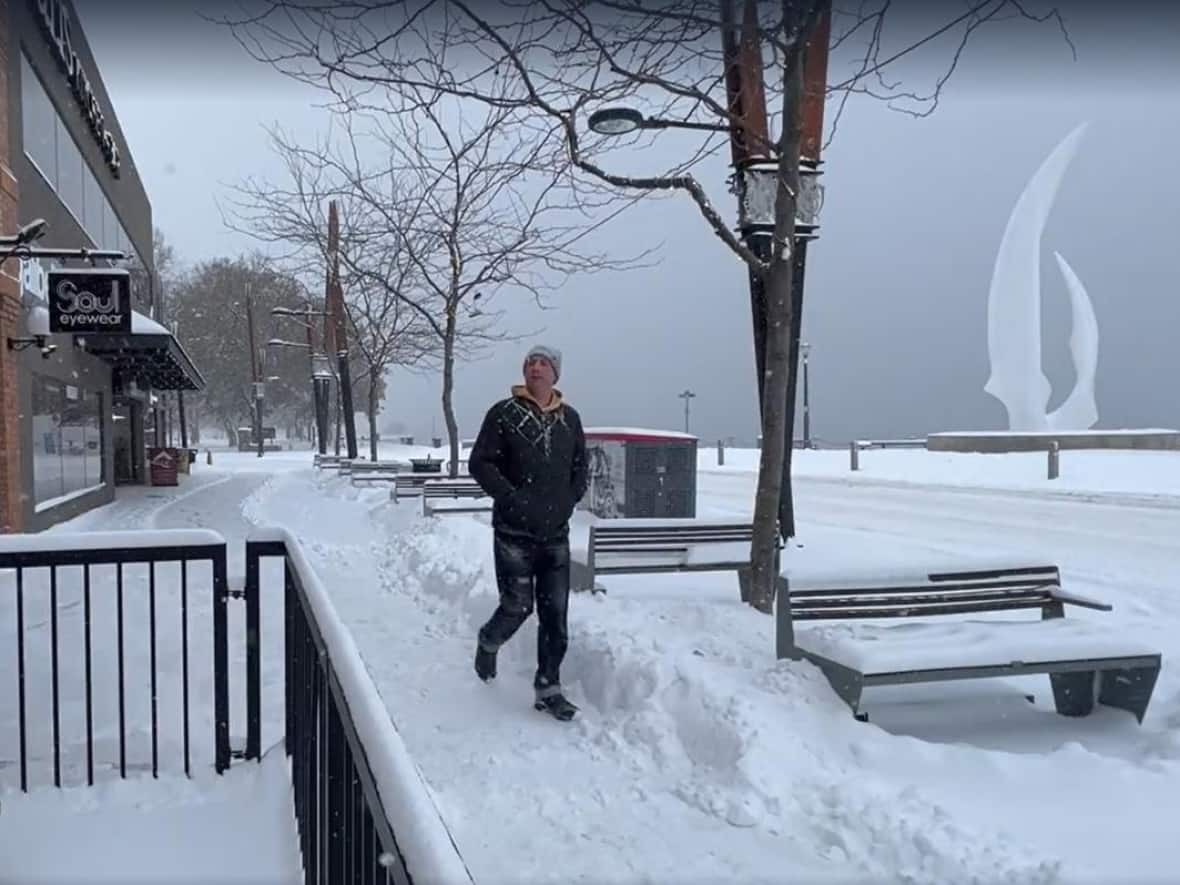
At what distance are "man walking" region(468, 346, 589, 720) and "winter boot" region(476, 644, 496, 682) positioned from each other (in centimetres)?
44

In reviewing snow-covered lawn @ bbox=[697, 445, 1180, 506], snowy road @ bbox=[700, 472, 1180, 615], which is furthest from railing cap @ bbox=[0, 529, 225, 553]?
snow-covered lawn @ bbox=[697, 445, 1180, 506]

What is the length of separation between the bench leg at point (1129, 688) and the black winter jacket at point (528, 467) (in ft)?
9.73

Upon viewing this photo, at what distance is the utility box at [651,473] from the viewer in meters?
12.8

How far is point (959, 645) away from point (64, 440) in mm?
15920

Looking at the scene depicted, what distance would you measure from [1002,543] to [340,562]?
8672 mm

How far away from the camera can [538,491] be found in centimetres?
508

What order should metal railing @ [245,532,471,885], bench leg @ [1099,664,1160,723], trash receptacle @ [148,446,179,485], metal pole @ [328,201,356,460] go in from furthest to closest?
trash receptacle @ [148,446,179,485] < metal pole @ [328,201,356,460] < bench leg @ [1099,664,1160,723] < metal railing @ [245,532,471,885]

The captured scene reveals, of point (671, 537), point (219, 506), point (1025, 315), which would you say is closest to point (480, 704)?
point (671, 537)

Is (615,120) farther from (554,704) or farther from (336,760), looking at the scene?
(336,760)

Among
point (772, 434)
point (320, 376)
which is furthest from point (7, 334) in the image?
point (320, 376)

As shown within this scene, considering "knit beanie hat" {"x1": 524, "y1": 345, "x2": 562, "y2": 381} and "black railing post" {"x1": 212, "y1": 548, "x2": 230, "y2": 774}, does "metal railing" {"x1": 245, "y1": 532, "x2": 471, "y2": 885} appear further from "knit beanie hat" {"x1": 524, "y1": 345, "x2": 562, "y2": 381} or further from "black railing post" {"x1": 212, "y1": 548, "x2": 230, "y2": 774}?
"knit beanie hat" {"x1": 524, "y1": 345, "x2": 562, "y2": 381}

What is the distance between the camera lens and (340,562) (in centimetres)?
1059

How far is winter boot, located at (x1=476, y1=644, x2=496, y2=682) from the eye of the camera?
5.65 m

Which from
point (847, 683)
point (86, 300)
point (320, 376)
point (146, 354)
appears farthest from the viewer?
point (320, 376)
